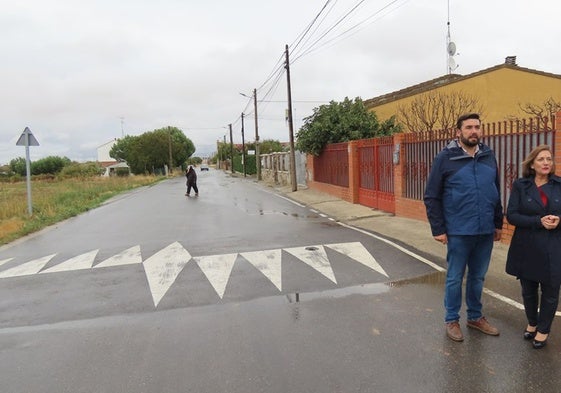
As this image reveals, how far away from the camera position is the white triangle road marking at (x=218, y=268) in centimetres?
579

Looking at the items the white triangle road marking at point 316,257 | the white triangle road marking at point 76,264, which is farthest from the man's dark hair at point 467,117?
the white triangle road marking at point 76,264

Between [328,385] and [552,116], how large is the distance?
5861 mm

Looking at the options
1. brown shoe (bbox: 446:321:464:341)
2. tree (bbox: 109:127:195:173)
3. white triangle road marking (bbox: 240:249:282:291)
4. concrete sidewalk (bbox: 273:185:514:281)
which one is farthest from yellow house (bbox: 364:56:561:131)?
tree (bbox: 109:127:195:173)

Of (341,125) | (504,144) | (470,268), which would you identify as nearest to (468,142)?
(470,268)

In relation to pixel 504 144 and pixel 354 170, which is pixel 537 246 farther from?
pixel 354 170

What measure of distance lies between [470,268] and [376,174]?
31.2 ft

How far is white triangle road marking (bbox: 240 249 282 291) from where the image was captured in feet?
19.7

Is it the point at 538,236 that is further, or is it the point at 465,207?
the point at 465,207

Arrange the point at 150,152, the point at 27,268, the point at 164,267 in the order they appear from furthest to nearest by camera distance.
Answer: the point at 150,152, the point at 27,268, the point at 164,267

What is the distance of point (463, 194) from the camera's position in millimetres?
3820

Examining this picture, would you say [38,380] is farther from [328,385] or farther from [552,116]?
[552,116]

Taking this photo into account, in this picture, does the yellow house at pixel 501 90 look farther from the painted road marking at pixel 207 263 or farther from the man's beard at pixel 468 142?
the man's beard at pixel 468 142

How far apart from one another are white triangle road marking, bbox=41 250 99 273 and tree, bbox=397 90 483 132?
52.1 feet

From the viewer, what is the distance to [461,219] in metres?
3.84
